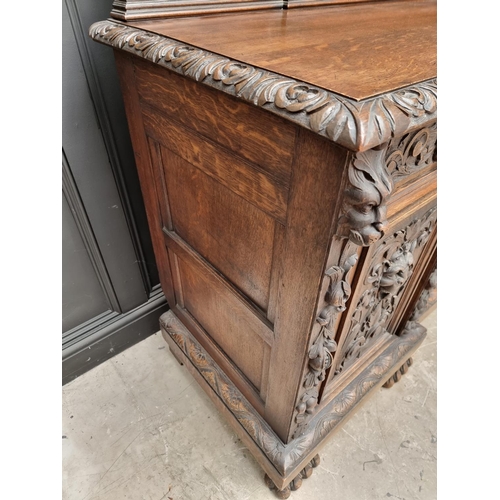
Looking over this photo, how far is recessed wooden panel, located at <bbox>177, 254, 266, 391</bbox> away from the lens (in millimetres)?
751

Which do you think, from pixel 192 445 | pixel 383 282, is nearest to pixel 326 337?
pixel 383 282

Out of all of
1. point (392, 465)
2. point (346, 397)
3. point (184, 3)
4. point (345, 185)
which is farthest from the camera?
point (392, 465)

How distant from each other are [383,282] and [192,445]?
2.48ft

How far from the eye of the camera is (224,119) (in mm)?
494

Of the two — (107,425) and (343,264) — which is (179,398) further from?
(343,264)

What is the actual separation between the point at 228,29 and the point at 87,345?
1022 millimetres

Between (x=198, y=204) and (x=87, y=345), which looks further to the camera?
(x=87, y=345)

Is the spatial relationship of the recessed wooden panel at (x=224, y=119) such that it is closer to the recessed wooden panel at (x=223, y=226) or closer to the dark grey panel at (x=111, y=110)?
the recessed wooden panel at (x=223, y=226)

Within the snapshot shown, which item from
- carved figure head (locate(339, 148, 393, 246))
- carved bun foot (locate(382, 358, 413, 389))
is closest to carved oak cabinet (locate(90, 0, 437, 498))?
carved figure head (locate(339, 148, 393, 246))

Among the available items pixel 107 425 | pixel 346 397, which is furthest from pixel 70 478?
pixel 346 397

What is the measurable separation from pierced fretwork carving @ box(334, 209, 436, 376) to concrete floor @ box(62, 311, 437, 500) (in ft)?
1.20

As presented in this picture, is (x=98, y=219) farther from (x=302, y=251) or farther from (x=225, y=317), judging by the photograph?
(x=302, y=251)

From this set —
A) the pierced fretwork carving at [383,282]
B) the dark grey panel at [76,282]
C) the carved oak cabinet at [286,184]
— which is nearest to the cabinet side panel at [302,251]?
the carved oak cabinet at [286,184]

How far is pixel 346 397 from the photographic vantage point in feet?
3.07
